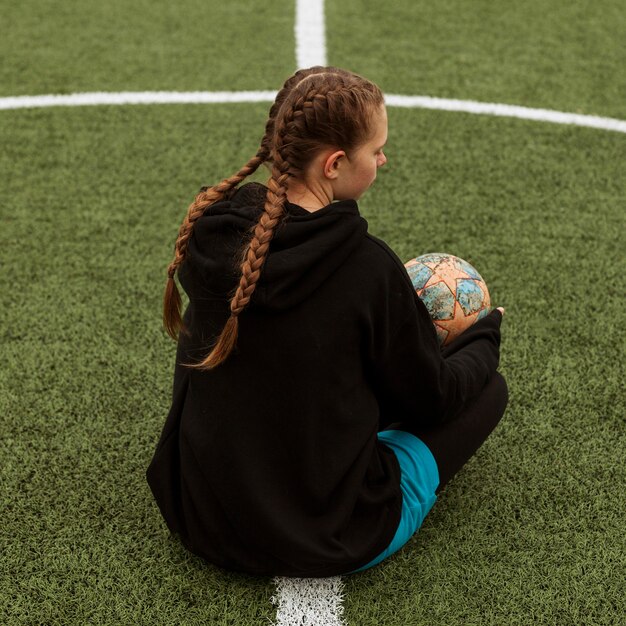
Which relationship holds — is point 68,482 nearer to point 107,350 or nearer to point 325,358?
point 107,350

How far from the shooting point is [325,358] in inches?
88.0

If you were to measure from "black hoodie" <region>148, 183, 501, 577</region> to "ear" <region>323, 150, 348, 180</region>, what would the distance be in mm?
125

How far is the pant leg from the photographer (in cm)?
269

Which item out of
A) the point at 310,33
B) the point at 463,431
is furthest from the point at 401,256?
the point at 310,33

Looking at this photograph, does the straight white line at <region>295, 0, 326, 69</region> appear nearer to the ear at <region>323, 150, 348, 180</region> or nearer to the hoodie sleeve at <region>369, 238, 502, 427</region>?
the hoodie sleeve at <region>369, 238, 502, 427</region>

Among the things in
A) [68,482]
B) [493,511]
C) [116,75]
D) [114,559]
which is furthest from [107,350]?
[116,75]

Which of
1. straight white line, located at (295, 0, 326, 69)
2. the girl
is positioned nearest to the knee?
the girl

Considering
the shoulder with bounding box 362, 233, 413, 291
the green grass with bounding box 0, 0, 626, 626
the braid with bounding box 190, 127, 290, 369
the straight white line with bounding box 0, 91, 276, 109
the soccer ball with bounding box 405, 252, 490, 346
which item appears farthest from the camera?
the straight white line with bounding box 0, 91, 276, 109

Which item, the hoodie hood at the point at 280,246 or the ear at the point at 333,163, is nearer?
the hoodie hood at the point at 280,246

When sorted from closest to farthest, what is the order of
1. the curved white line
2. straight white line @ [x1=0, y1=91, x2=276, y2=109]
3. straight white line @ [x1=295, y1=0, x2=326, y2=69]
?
the curved white line
straight white line @ [x1=0, y1=91, x2=276, y2=109]
straight white line @ [x1=295, y1=0, x2=326, y2=69]

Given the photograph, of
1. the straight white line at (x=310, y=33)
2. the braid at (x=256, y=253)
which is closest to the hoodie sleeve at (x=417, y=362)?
the braid at (x=256, y=253)

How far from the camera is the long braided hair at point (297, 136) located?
2.10 meters

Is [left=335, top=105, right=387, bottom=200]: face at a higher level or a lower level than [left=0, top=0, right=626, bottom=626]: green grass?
higher

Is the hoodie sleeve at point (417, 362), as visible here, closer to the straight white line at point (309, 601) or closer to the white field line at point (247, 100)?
the straight white line at point (309, 601)
